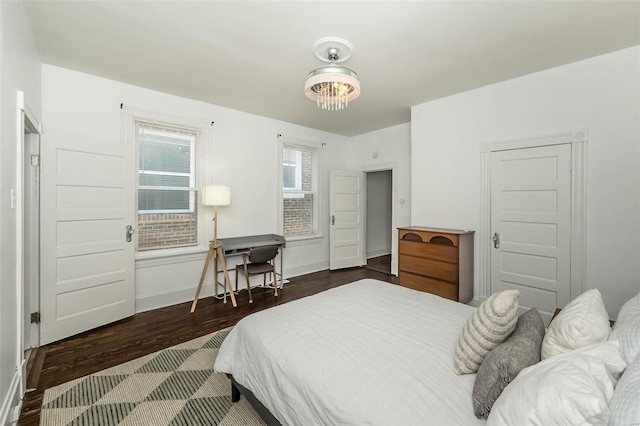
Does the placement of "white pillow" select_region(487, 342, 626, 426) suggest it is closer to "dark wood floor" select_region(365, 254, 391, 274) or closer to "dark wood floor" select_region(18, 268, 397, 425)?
"dark wood floor" select_region(18, 268, 397, 425)

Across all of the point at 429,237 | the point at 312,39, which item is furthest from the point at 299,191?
the point at 312,39

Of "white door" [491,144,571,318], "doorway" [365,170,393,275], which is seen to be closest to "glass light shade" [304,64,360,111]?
"white door" [491,144,571,318]

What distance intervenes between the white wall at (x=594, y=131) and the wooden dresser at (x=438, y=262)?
298 millimetres

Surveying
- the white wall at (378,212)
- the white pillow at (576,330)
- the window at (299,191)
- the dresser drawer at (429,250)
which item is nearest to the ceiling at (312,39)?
the window at (299,191)

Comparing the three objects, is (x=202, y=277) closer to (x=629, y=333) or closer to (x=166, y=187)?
(x=166, y=187)

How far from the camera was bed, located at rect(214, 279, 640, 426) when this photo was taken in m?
0.82

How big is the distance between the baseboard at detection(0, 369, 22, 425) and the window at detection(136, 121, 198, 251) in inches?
72.9

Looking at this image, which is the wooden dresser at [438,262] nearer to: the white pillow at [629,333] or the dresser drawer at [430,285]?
the dresser drawer at [430,285]

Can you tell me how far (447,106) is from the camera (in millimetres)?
3729

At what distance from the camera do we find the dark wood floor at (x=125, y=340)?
216cm

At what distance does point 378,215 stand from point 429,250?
354 centimetres

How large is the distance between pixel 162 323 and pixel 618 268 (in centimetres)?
463

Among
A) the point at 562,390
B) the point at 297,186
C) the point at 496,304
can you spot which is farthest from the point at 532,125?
the point at 297,186

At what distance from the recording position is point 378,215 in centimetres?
704
